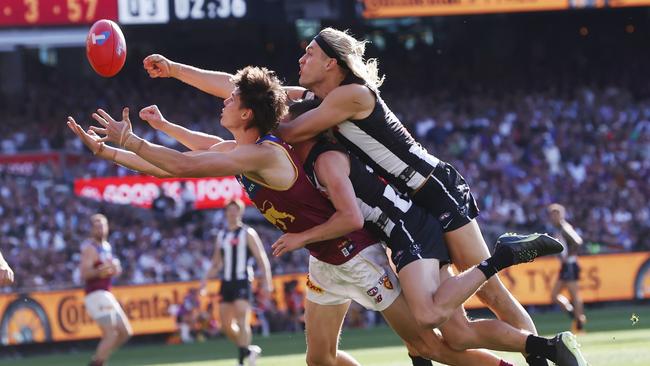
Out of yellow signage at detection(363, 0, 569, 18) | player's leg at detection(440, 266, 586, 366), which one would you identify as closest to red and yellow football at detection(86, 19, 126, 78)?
player's leg at detection(440, 266, 586, 366)

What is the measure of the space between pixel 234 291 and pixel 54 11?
7.73 meters

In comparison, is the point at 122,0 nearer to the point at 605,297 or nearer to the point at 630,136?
the point at 605,297

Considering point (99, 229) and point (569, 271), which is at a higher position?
point (99, 229)

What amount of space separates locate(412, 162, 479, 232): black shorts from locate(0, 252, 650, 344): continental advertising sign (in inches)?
471

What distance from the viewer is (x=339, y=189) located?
23.7 feet

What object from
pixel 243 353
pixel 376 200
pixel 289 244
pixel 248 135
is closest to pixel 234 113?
pixel 248 135

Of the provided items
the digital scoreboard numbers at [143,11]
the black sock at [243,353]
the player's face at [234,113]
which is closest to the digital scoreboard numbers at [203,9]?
the digital scoreboard numbers at [143,11]

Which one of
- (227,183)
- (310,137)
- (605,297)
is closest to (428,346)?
(310,137)

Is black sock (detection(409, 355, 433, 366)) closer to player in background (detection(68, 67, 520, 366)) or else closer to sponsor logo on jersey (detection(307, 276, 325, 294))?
player in background (detection(68, 67, 520, 366))

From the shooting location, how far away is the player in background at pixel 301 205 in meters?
6.92

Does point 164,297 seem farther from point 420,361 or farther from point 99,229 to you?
point 420,361

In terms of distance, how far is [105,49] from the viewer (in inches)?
311

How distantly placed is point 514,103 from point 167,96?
8.04m

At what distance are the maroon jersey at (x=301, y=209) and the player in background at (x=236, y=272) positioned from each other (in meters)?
6.32
